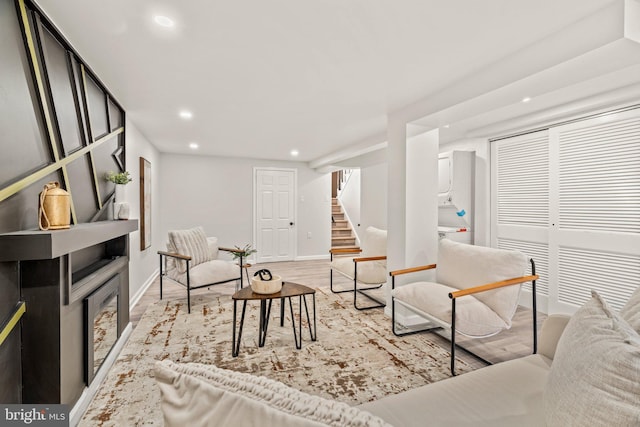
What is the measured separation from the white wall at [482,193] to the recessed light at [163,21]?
12.6 ft

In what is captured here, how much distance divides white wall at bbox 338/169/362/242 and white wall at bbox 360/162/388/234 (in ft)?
5.00

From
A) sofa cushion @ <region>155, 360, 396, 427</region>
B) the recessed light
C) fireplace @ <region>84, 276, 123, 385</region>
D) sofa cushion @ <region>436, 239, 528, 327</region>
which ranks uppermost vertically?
the recessed light

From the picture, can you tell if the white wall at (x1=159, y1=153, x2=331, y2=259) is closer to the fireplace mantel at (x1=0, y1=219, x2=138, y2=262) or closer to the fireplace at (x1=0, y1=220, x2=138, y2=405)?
the fireplace at (x1=0, y1=220, x2=138, y2=405)

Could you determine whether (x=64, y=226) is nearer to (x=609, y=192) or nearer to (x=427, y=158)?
(x=427, y=158)

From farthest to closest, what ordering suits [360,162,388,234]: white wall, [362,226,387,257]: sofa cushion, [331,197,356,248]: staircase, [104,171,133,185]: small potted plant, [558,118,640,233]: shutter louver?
[331,197,356,248]: staircase
[360,162,388,234]: white wall
[362,226,387,257]: sofa cushion
[558,118,640,233]: shutter louver
[104,171,133,185]: small potted plant

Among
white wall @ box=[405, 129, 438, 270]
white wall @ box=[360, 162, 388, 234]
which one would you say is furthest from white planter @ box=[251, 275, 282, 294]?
white wall @ box=[360, 162, 388, 234]

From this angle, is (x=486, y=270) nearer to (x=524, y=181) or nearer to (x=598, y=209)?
(x=598, y=209)

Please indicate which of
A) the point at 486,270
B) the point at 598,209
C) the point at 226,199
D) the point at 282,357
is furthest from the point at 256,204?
the point at 598,209

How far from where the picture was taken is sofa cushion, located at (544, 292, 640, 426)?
2.37 ft

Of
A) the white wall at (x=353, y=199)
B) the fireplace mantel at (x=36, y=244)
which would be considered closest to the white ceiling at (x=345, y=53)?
the fireplace mantel at (x=36, y=244)

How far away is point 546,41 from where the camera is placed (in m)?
1.87

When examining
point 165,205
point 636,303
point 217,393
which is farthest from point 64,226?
point 165,205

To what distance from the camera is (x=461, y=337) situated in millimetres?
2914

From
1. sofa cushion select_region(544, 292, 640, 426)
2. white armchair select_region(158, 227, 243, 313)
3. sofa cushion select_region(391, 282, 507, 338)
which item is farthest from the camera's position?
white armchair select_region(158, 227, 243, 313)
